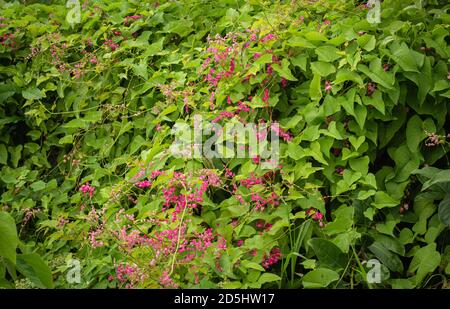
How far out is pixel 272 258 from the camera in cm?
214

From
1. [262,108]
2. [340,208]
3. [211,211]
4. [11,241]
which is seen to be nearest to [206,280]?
[211,211]

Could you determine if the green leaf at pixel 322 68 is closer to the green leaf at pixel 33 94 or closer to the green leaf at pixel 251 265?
the green leaf at pixel 251 265

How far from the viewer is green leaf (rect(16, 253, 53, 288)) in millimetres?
1121

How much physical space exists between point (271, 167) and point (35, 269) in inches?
50.5

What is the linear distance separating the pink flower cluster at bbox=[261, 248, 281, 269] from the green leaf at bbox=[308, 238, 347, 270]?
161mm

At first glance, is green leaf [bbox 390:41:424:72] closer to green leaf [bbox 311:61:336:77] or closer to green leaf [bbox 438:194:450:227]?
Answer: green leaf [bbox 311:61:336:77]

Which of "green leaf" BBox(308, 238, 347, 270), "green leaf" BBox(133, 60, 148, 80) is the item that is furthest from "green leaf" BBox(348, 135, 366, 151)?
"green leaf" BBox(133, 60, 148, 80)

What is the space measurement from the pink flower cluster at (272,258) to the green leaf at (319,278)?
0.15 m

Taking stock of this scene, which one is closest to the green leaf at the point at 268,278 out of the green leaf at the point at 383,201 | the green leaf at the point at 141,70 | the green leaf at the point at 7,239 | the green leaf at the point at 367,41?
the green leaf at the point at 383,201

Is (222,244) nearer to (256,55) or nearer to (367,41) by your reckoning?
(256,55)

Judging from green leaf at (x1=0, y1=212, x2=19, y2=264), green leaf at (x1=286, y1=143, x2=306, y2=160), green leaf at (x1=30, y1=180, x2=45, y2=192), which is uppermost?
green leaf at (x1=0, y1=212, x2=19, y2=264)

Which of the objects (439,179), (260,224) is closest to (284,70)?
(260,224)

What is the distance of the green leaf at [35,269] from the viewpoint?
1121mm

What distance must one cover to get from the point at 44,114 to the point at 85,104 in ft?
0.82
